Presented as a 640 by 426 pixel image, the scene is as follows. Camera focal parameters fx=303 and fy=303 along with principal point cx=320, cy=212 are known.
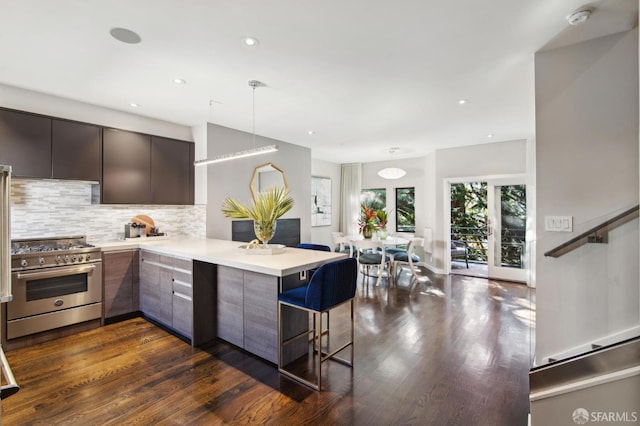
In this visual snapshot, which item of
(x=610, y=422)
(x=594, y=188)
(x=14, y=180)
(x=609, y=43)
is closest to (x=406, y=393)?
(x=610, y=422)

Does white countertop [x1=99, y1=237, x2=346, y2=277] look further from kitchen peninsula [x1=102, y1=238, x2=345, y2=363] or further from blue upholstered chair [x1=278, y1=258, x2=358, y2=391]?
blue upholstered chair [x1=278, y1=258, x2=358, y2=391]

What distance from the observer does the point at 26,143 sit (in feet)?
10.5

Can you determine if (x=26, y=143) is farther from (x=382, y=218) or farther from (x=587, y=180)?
(x=587, y=180)

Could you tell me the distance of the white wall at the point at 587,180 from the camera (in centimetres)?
220

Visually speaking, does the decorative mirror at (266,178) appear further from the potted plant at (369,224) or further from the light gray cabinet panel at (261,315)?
the light gray cabinet panel at (261,315)

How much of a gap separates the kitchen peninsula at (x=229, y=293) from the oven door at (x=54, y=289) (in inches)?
13.8

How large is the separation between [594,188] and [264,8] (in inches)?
108

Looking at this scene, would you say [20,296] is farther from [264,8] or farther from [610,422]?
[610,422]

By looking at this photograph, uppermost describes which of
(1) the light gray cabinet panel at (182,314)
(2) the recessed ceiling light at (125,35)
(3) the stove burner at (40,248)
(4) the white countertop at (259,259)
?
(2) the recessed ceiling light at (125,35)

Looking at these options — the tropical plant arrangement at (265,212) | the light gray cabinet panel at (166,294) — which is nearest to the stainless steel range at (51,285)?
the light gray cabinet panel at (166,294)

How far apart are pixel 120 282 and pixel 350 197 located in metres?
5.78

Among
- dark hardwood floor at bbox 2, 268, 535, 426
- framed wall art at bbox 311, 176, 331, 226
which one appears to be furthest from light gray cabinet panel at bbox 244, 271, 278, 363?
framed wall art at bbox 311, 176, 331, 226

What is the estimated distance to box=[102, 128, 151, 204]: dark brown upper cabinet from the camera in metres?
3.81

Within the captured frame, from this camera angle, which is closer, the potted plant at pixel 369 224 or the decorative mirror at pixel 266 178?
the decorative mirror at pixel 266 178
